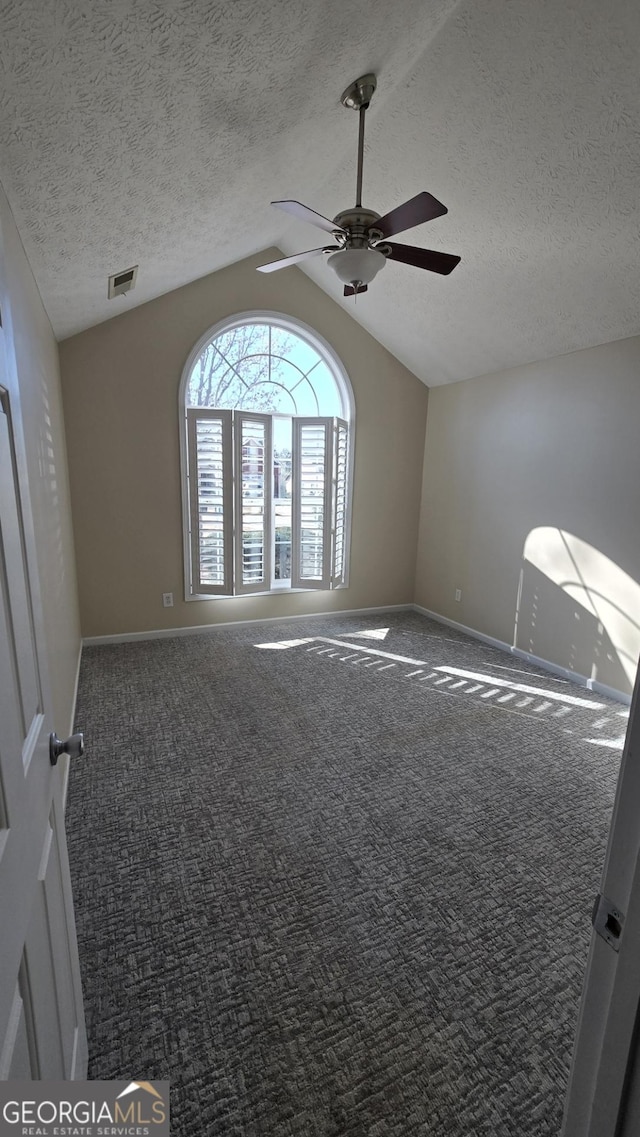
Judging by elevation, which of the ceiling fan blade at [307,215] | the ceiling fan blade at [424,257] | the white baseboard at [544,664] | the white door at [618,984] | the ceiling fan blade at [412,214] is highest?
the ceiling fan blade at [307,215]

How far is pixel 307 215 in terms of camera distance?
2123 mm

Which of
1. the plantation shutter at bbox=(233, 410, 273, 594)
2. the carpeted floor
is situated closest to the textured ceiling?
the plantation shutter at bbox=(233, 410, 273, 594)

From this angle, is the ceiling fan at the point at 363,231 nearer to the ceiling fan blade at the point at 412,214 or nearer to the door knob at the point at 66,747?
the ceiling fan blade at the point at 412,214

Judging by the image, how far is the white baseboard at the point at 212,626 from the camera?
412 centimetres

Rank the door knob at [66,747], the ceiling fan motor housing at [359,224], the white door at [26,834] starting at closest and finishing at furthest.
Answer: the white door at [26,834]
the door knob at [66,747]
the ceiling fan motor housing at [359,224]

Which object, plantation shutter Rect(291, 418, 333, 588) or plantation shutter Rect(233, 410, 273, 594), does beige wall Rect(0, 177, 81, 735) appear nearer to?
plantation shutter Rect(233, 410, 273, 594)

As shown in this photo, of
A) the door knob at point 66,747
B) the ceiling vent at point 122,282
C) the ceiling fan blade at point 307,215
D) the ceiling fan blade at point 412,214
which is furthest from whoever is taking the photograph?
the ceiling vent at point 122,282

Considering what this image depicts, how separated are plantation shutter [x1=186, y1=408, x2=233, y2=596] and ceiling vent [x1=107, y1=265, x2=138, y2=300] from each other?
1029 millimetres

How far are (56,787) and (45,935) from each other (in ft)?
1.03

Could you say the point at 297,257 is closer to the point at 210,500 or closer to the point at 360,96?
the point at 360,96

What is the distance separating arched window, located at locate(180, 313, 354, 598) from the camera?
412 cm

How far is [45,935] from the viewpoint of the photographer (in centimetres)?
90

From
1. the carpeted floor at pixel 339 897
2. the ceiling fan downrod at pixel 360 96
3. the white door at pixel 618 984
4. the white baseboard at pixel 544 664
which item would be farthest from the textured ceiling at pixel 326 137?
the carpeted floor at pixel 339 897

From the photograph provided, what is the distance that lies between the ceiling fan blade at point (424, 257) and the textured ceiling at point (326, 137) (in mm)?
545
